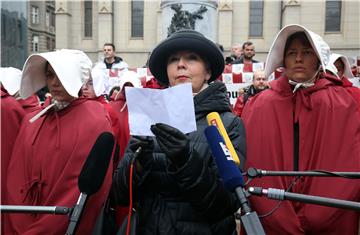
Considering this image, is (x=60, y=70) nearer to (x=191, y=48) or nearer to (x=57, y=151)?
(x=57, y=151)

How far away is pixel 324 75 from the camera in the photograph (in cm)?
291

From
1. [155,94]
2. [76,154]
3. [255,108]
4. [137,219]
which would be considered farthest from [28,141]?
[255,108]

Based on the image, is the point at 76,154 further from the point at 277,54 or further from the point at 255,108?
the point at 277,54

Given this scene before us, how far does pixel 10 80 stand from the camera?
14.7ft

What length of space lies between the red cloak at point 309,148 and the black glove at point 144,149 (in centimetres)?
80

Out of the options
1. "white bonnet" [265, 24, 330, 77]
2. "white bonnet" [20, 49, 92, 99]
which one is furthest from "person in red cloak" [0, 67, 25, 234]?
"white bonnet" [265, 24, 330, 77]

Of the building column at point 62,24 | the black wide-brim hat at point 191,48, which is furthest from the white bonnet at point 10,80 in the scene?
the building column at point 62,24

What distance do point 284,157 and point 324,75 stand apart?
661 mm

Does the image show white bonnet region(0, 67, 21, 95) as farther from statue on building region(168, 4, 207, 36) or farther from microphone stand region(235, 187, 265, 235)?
statue on building region(168, 4, 207, 36)

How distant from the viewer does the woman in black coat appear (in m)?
2.09

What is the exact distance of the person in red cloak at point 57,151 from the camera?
2.76 metres

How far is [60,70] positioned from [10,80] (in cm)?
179

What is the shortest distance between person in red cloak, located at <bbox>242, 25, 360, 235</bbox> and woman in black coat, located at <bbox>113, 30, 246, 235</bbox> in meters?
0.37

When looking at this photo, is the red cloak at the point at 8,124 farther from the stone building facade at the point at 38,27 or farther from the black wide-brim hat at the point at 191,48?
the stone building facade at the point at 38,27
